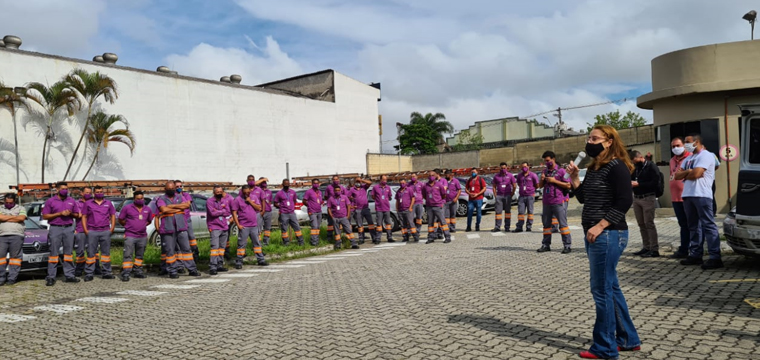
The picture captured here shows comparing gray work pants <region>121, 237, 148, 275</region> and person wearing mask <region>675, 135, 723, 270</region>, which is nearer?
person wearing mask <region>675, 135, 723, 270</region>

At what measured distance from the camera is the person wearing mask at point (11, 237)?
34.3ft

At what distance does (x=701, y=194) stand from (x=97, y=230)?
10.9 metres

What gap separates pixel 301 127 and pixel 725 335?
40730 mm

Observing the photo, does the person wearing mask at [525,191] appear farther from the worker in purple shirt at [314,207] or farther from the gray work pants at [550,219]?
the worker in purple shirt at [314,207]

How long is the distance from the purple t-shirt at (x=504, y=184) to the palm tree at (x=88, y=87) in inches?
876

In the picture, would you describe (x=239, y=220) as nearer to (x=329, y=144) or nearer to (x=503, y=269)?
(x=503, y=269)

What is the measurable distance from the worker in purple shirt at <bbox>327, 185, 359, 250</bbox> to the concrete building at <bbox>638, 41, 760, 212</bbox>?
10.0 metres

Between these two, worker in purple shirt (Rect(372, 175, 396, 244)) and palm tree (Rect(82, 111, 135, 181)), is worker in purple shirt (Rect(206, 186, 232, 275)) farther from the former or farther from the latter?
palm tree (Rect(82, 111, 135, 181))

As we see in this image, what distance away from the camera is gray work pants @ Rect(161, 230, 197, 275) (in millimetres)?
11008

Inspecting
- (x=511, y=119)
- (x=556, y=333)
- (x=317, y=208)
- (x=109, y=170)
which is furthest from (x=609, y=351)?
(x=511, y=119)

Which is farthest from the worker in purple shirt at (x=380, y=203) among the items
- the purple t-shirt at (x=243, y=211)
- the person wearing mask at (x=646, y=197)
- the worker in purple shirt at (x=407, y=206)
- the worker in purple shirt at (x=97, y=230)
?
the person wearing mask at (x=646, y=197)

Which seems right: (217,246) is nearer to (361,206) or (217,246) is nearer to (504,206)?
(361,206)

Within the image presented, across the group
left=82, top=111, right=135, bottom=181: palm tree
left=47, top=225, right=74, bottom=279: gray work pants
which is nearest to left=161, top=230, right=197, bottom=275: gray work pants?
left=47, top=225, right=74, bottom=279: gray work pants

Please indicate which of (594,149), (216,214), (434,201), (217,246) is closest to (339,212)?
(434,201)
